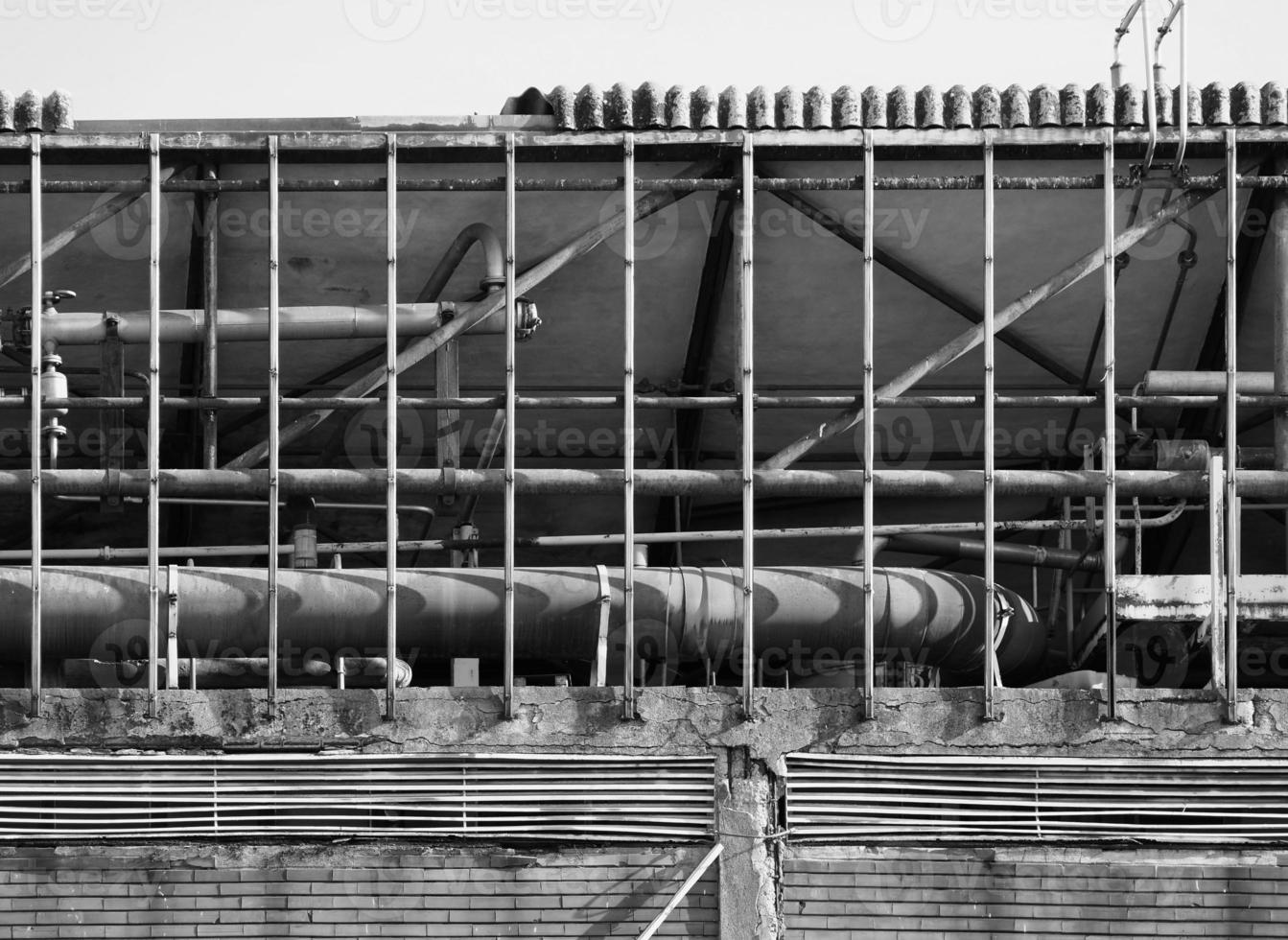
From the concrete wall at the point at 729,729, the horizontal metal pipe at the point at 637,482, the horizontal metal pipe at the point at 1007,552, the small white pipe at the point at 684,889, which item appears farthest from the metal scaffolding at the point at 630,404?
the horizontal metal pipe at the point at 1007,552

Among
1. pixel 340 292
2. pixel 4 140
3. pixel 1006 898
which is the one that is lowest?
pixel 1006 898

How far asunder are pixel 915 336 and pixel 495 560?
3.82 m

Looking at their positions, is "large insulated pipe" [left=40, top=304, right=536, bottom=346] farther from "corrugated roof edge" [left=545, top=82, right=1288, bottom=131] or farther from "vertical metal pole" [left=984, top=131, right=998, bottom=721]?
"vertical metal pole" [left=984, top=131, right=998, bottom=721]

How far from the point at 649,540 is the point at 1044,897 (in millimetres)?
3491

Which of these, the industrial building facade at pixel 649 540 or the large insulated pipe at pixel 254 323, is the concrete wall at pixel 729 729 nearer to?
the industrial building facade at pixel 649 540

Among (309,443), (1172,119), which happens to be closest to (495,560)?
(309,443)

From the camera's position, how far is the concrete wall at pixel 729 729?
30.5 feet

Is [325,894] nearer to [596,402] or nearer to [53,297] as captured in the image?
[596,402]

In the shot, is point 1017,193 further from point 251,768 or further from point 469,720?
point 251,768

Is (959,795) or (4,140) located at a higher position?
(4,140)

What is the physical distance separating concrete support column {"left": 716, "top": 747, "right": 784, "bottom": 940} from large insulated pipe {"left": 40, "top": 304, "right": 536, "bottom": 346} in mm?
3355

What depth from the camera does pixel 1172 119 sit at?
10359 millimetres

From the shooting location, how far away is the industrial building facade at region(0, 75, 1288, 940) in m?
9.27

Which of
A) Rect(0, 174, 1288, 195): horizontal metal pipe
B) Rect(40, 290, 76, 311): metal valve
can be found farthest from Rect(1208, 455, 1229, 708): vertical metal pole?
Rect(40, 290, 76, 311): metal valve
